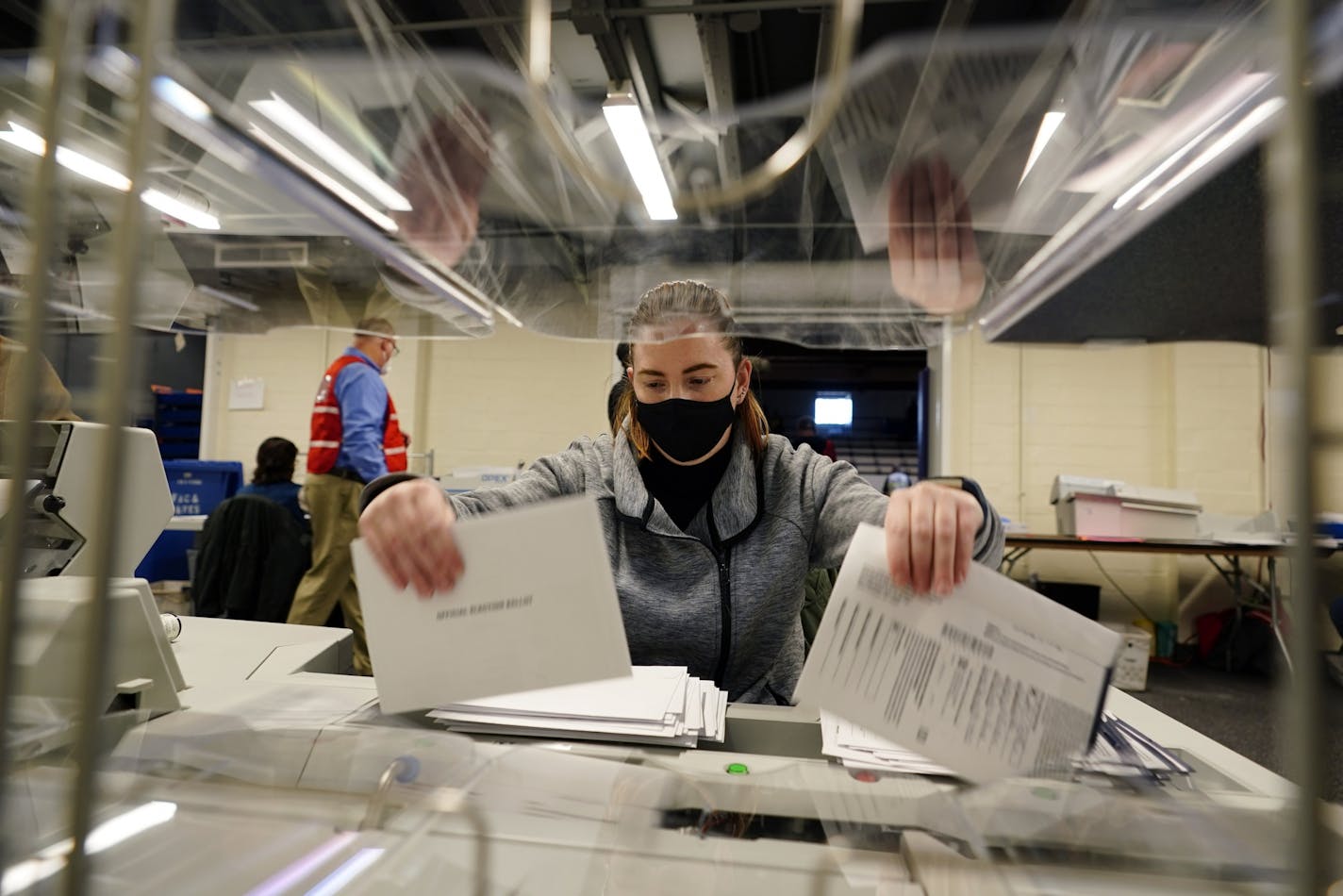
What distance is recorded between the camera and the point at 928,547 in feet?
1.26

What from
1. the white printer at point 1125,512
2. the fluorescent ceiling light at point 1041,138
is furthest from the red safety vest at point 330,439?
the white printer at point 1125,512

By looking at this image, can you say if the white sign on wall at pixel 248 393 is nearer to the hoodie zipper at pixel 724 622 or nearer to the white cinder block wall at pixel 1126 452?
the hoodie zipper at pixel 724 622

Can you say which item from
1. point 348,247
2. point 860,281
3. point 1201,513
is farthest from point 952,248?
point 1201,513

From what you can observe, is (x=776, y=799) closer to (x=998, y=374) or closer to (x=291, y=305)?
(x=291, y=305)

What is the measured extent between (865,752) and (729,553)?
423 millimetres

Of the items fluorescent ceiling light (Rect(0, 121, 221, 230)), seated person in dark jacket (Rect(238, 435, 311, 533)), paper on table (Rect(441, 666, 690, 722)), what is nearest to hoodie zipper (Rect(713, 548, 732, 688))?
paper on table (Rect(441, 666, 690, 722))

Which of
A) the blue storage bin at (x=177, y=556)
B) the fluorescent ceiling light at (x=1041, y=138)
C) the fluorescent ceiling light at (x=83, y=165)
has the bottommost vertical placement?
the blue storage bin at (x=177, y=556)

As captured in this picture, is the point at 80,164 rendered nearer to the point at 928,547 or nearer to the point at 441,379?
the point at 928,547

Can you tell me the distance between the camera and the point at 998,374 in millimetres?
1019

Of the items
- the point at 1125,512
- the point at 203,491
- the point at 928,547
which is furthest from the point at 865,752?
the point at 1125,512

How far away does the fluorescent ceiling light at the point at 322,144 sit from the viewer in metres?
0.65

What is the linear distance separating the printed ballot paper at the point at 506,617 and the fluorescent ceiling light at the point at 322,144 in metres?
0.45

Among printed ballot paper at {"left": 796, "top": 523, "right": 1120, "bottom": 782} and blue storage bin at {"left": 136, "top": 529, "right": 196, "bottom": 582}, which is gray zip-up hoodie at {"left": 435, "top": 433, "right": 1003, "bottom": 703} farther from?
blue storage bin at {"left": 136, "top": 529, "right": 196, "bottom": 582}

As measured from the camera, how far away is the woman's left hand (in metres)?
0.38
